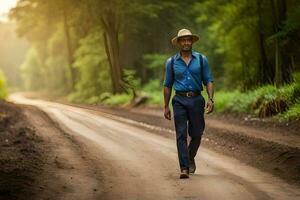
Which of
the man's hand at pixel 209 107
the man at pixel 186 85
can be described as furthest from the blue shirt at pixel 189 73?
the man's hand at pixel 209 107

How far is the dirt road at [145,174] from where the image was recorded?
7.87 metres

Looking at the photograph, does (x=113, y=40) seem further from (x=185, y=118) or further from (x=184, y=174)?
(x=184, y=174)

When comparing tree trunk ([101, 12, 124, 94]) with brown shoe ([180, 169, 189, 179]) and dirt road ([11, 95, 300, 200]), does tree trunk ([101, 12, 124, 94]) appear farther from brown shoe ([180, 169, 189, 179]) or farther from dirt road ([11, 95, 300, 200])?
brown shoe ([180, 169, 189, 179])

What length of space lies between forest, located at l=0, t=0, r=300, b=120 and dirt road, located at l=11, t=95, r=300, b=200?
5.39 metres

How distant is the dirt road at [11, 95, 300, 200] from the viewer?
25.8 feet

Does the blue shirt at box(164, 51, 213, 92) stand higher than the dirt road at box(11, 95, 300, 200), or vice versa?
the blue shirt at box(164, 51, 213, 92)

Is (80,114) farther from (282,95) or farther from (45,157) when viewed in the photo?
(45,157)

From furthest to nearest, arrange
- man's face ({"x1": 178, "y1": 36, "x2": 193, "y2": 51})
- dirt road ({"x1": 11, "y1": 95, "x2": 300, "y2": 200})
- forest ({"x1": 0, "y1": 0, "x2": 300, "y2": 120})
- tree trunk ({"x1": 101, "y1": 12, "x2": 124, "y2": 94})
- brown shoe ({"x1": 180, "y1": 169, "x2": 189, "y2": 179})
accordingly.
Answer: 1. tree trunk ({"x1": 101, "y1": 12, "x2": 124, "y2": 94})
2. forest ({"x1": 0, "y1": 0, "x2": 300, "y2": 120})
3. man's face ({"x1": 178, "y1": 36, "x2": 193, "y2": 51})
4. brown shoe ({"x1": 180, "y1": 169, "x2": 189, "y2": 179})
5. dirt road ({"x1": 11, "y1": 95, "x2": 300, "y2": 200})

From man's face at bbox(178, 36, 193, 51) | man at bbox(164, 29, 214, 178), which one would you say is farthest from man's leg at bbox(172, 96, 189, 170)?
man's face at bbox(178, 36, 193, 51)

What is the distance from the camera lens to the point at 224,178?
29.6ft

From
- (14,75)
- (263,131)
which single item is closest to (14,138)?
(263,131)

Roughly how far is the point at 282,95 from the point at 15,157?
9.30 m

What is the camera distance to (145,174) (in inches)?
376

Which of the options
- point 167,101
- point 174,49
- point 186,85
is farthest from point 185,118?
point 174,49
